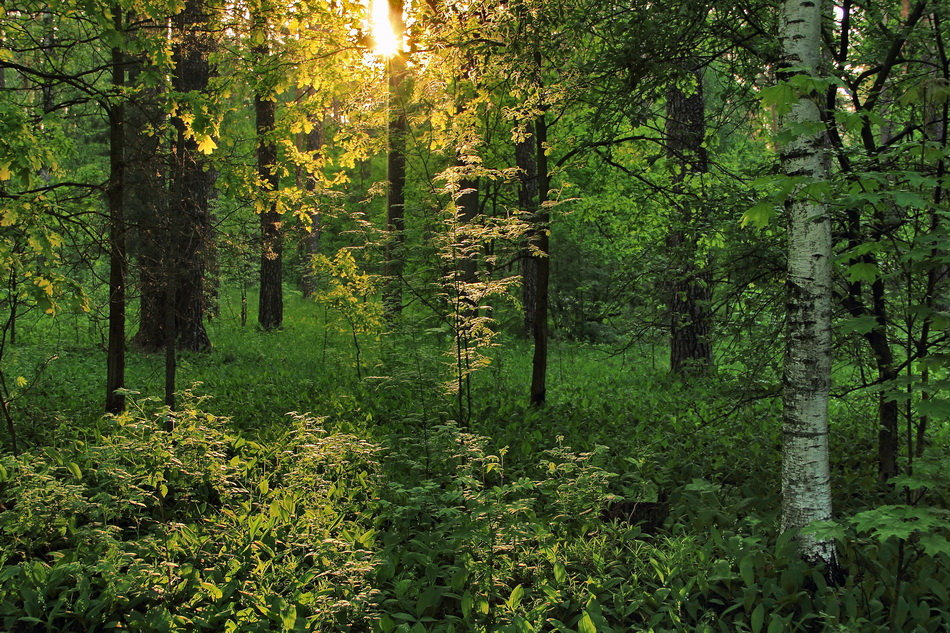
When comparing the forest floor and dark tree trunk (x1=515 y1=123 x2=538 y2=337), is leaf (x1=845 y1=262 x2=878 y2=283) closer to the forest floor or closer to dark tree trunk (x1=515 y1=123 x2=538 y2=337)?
the forest floor

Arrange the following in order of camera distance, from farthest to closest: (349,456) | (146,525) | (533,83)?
1. (533,83)
2. (349,456)
3. (146,525)

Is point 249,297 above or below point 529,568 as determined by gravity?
above

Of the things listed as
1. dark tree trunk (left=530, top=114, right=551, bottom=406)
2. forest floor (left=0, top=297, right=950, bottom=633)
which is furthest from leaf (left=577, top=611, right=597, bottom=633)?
dark tree trunk (left=530, top=114, right=551, bottom=406)

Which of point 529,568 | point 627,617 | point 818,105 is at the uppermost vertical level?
point 818,105

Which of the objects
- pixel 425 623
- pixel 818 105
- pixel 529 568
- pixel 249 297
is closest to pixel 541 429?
pixel 529 568

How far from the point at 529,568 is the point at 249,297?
2346 centimetres

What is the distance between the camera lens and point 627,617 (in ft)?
13.0

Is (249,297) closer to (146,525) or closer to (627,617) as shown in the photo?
(146,525)

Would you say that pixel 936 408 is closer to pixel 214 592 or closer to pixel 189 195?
pixel 214 592

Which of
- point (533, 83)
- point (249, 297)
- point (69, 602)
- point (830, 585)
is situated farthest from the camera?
point (249, 297)

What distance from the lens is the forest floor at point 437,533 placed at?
3602 millimetres

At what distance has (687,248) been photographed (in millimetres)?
5633

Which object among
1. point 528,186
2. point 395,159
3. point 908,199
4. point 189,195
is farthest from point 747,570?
point 395,159

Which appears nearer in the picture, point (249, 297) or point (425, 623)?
point (425, 623)
